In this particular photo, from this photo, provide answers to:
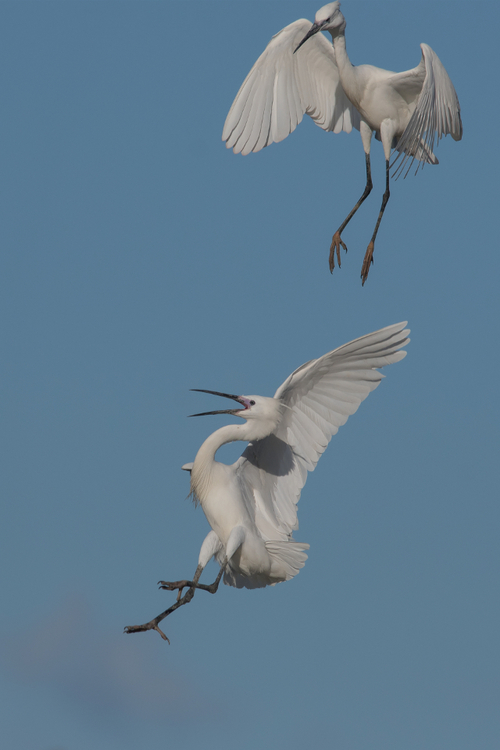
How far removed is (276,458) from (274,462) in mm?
55

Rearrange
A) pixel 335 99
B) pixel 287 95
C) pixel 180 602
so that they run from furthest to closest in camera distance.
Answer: pixel 335 99, pixel 287 95, pixel 180 602

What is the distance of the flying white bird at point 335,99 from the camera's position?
17.3 m

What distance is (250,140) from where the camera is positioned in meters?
18.1

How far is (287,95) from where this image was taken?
61.1 ft

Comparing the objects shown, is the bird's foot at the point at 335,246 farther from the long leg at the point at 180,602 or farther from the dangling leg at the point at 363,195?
the long leg at the point at 180,602

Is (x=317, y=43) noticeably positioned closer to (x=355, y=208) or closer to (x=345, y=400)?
(x=355, y=208)

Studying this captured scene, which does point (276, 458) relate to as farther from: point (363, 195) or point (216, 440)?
point (363, 195)

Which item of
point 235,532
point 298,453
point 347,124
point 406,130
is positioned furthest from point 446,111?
point 235,532

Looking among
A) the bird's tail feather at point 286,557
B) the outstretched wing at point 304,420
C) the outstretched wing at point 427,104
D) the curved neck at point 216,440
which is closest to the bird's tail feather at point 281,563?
the bird's tail feather at point 286,557

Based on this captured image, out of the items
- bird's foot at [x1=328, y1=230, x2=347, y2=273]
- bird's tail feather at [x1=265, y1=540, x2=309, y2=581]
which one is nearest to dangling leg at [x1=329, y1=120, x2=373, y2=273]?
bird's foot at [x1=328, y1=230, x2=347, y2=273]

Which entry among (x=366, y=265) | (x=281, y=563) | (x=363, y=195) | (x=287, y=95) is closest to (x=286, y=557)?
(x=281, y=563)

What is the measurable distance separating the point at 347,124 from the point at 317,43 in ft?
3.97

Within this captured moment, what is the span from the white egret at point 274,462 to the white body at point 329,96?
2.95 meters

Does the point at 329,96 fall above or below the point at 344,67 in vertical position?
below
